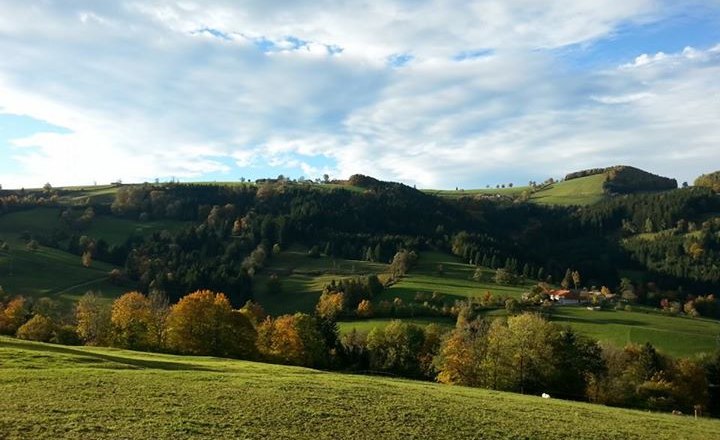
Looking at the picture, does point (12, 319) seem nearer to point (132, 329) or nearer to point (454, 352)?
point (132, 329)

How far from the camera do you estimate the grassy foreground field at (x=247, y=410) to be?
25.8m

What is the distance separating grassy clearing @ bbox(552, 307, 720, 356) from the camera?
125 metres

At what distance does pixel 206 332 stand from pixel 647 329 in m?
107

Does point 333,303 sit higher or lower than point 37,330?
lower

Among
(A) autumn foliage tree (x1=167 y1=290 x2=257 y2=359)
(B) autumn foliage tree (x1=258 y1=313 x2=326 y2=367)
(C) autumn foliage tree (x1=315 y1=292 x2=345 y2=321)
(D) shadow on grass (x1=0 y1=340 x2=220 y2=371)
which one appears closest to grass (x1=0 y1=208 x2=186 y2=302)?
(C) autumn foliage tree (x1=315 y1=292 x2=345 y2=321)

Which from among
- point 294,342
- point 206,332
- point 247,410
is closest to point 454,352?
point 294,342

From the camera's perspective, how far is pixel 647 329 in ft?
445

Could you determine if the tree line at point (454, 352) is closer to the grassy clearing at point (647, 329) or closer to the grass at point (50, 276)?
the grassy clearing at point (647, 329)

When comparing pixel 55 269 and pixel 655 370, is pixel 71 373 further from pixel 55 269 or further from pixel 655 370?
pixel 55 269

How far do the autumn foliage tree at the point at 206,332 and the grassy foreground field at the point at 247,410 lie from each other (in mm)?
40180

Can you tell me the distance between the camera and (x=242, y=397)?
111ft

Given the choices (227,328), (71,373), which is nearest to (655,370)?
(227,328)

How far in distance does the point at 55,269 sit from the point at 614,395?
168 metres

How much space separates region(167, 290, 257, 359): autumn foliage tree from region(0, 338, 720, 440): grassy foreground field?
132 feet
